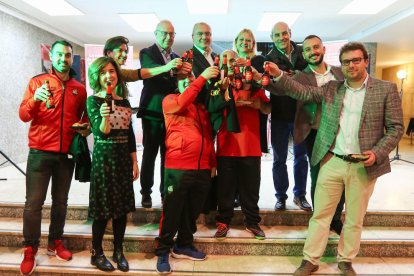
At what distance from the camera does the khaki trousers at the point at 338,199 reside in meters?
2.10

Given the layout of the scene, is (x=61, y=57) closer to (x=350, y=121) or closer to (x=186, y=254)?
(x=186, y=254)

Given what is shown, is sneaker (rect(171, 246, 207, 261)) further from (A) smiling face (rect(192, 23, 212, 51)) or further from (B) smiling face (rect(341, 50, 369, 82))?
(B) smiling face (rect(341, 50, 369, 82))

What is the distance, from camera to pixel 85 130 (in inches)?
87.6

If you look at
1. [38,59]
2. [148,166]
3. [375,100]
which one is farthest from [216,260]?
[38,59]

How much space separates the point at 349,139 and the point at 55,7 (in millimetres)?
5336

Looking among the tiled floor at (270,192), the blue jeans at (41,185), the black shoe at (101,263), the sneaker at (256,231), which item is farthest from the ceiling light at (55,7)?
the sneaker at (256,231)

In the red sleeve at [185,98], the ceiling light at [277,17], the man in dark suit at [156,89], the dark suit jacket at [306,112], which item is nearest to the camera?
the red sleeve at [185,98]

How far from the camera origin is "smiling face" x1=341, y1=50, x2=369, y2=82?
6.59 ft

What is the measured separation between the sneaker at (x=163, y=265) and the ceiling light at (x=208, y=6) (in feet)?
13.7

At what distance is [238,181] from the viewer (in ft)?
8.31

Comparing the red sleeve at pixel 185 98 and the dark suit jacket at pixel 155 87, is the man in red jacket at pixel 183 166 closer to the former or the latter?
the red sleeve at pixel 185 98

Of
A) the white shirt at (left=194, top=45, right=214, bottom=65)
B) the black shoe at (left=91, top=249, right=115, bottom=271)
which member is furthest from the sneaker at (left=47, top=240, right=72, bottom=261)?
the white shirt at (left=194, top=45, right=214, bottom=65)

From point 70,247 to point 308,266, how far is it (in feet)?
6.13

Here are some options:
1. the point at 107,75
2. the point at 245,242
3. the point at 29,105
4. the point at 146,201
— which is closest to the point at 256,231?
the point at 245,242
